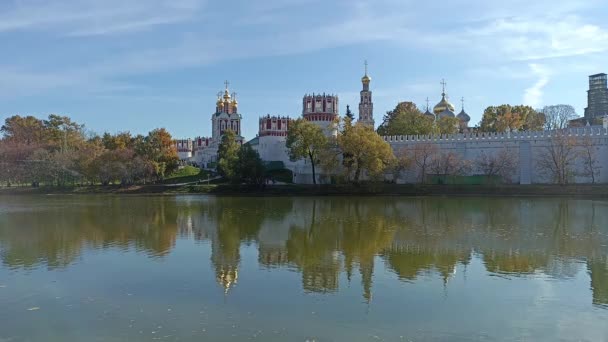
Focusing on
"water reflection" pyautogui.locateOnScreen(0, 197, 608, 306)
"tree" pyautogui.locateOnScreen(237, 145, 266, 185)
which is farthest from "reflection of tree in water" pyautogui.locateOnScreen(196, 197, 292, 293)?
"tree" pyautogui.locateOnScreen(237, 145, 266, 185)

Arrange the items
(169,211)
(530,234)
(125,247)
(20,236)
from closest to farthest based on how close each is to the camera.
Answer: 1. (125,247)
2. (530,234)
3. (20,236)
4. (169,211)

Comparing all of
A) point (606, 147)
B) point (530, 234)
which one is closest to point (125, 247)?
point (530, 234)

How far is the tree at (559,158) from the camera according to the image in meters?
33.0

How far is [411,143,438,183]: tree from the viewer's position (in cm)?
3708


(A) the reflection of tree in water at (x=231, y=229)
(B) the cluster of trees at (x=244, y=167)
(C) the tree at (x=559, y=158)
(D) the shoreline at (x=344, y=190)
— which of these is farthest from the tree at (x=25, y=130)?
(C) the tree at (x=559, y=158)

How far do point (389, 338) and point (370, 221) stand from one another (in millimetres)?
13124

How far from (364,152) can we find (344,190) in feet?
10.6

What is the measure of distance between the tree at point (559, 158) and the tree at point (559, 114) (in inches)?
882

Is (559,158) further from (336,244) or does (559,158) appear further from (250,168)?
(336,244)

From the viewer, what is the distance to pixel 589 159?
109 ft

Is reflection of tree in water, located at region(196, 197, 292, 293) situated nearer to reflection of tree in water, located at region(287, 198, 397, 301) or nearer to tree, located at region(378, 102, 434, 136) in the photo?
reflection of tree in water, located at region(287, 198, 397, 301)

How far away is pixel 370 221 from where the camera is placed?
20234mm

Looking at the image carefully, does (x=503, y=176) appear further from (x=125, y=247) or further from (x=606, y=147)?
(x=125, y=247)

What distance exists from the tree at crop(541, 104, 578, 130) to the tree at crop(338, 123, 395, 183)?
89.3ft
